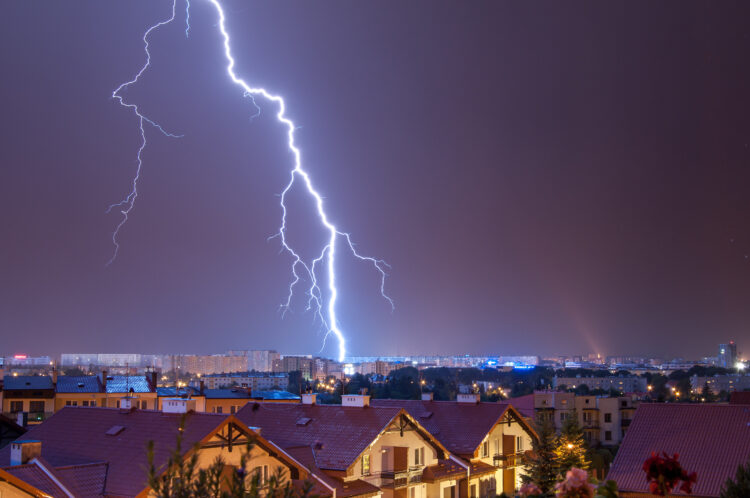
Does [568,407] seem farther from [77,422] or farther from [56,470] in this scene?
[56,470]

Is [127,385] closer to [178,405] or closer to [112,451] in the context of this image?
[178,405]

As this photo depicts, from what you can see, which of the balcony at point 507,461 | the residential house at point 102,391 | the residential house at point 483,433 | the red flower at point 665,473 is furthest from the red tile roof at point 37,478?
the residential house at point 102,391

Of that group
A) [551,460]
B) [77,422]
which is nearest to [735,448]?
[551,460]

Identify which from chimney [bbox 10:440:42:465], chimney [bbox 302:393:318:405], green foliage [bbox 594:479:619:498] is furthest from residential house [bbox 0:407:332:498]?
green foliage [bbox 594:479:619:498]

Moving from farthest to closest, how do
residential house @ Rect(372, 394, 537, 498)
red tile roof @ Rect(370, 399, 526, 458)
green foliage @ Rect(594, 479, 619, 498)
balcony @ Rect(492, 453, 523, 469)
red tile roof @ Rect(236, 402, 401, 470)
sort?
balcony @ Rect(492, 453, 523, 469) → red tile roof @ Rect(370, 399, 526, 458) → residential house @ Rect(372, 394, 537, 498) → red tile roof @ Rect(236, 402, 401, 470) → green foliage @ Rect(594, 479, 619, 498)

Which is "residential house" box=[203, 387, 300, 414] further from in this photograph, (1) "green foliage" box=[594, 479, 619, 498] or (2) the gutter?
(1) "green foliage" box=[594, 479, 619, 498]

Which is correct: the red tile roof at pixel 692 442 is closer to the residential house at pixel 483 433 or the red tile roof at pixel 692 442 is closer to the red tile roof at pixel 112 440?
the residential house at pixel 483 433
